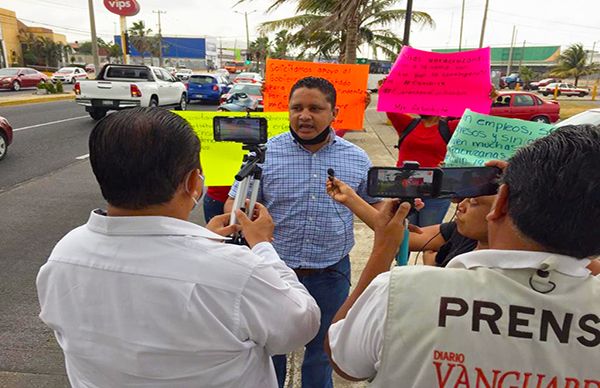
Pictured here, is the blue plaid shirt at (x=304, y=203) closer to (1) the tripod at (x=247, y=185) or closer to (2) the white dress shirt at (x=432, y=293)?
(1) the tripod at (x=247, y=185)

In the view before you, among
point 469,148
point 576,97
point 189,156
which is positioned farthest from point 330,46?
point 576,97

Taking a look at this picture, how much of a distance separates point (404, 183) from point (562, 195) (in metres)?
0.37

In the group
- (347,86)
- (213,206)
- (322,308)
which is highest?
(347,86)

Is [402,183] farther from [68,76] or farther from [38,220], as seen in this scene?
[68,76]

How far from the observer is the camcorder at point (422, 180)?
1153 millimetres

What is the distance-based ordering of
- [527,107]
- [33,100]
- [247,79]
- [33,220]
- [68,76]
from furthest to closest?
1. [68,76]
2. [247,79]
3. [33,100]
4. [527,107]
5. [33,220]

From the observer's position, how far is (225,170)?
7.75 ft

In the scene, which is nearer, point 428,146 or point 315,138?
point 315,138

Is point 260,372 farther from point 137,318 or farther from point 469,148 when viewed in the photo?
point 469,148

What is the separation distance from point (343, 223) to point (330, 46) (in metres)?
11.9

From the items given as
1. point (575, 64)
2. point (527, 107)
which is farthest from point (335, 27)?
point (575, 64)

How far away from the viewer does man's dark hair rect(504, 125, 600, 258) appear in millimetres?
901

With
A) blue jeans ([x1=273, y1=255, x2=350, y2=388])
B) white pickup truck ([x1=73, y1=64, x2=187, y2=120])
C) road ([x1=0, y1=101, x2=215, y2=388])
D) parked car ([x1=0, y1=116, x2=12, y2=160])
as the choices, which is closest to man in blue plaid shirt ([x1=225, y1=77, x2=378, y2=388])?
blue jeans ([x1=273, y1=255, x2=350, y2=388])

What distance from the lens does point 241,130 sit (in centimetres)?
166
